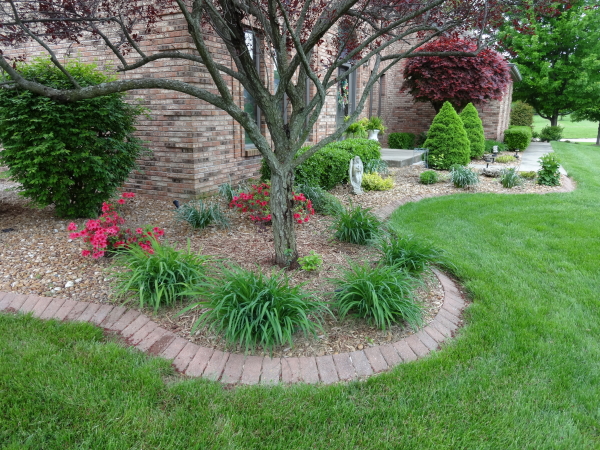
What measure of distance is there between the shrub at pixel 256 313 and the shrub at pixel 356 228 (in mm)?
1670

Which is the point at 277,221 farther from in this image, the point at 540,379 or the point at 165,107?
the point at 165,107

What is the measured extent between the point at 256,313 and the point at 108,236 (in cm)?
195

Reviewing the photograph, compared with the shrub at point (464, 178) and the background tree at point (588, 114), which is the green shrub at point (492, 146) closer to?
the shrub at point (464, 178)

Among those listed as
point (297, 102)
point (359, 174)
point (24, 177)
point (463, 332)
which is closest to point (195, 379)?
point (463, 332)

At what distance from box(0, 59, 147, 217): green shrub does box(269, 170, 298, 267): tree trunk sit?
8.10 ft

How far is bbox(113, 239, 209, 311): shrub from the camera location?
3174mm

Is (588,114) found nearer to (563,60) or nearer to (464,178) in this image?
(563,60)

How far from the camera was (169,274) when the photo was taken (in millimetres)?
3369

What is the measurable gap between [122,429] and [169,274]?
145cm

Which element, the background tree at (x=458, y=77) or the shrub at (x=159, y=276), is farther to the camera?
the background tree at (x=458, y=77)

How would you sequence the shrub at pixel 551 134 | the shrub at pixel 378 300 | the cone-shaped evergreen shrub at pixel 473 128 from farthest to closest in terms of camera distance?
the shrub at pixel 551 134 → the cone-shaped evergreen shrub at pixel 473 128 → the shrub at pixel 378 300

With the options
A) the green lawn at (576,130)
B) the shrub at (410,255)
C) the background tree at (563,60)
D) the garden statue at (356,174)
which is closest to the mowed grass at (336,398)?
the shrub at (410,255)

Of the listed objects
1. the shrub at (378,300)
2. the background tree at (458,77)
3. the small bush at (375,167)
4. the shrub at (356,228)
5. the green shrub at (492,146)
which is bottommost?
the shrub at (378,300)

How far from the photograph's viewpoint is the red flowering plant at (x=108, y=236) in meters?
3.77
